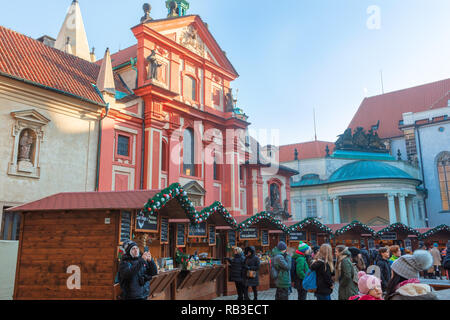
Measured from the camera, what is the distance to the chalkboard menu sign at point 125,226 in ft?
33.5

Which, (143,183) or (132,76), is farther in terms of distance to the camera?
(132,76)

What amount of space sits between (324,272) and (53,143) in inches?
536

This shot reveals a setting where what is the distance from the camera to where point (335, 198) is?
131 ft

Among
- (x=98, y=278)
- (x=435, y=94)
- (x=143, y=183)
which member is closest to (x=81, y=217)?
(x=98, y=278)

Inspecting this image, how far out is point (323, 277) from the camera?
24.2 ft

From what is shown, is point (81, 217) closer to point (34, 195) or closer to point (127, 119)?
point (34, 195)

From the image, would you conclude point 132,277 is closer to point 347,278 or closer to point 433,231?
point 347,278

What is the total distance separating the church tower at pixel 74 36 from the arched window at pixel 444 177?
39391 mm

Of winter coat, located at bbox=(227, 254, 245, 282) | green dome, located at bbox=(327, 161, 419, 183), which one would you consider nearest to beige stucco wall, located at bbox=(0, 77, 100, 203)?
winter coat, located at bbox=(227, 254, 245, 282)

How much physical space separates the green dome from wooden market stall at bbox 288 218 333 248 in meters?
18.5

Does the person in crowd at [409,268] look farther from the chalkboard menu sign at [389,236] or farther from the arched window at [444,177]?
the arched window at [444,177]

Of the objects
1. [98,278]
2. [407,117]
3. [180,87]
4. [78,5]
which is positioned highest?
[78,5]

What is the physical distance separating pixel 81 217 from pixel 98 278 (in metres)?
1.68

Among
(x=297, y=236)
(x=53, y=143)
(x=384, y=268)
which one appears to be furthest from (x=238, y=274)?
(x=53, y=143)
